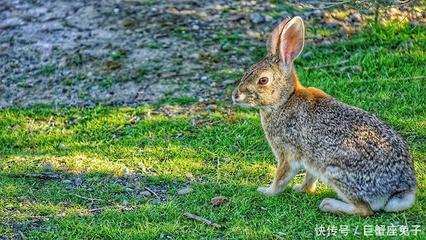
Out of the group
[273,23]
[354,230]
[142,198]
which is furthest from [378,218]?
[273,23]

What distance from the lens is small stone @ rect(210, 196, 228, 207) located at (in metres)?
5.62

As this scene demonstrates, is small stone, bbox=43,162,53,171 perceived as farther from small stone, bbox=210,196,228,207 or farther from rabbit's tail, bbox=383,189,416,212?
rabbit's tail, bbox=383,189,416,212

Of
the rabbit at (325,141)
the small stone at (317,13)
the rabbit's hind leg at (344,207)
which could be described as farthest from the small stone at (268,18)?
the rabbit's hind leg at (344,207)

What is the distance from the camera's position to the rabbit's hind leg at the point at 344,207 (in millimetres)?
5172

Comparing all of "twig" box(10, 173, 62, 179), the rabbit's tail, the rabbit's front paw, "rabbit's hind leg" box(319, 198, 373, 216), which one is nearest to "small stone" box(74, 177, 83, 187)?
"twig" box(10, 173, 62, 179)

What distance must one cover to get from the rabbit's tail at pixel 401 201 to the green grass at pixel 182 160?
0.26 feet

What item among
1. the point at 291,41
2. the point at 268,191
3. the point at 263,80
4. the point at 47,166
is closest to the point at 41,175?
the point at 47,166

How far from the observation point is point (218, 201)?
5637mm

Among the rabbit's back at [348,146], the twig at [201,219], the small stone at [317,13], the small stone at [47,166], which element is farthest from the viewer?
the small stone at [317,13]

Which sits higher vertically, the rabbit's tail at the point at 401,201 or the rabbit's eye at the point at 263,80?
the rabbit's eye at the point at 263,80

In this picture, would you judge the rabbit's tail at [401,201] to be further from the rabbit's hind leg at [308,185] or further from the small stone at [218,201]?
the small stone at [218,201]

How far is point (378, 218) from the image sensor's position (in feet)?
17.0

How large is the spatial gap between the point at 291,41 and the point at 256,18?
3521mm

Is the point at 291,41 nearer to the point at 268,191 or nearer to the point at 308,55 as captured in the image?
the point at 268,191
